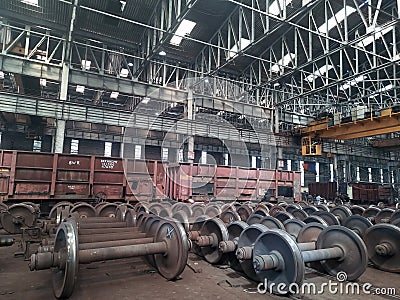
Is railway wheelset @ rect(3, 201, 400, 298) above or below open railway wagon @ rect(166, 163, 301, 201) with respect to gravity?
below

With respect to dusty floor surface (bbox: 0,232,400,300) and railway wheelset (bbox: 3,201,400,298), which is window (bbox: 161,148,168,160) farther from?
dusty floor surface (bbox: 0,232,400,300)

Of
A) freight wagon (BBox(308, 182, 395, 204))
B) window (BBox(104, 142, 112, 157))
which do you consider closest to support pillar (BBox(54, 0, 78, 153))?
window (BBox(104, 142, 112, 157))

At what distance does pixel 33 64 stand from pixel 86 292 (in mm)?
12325

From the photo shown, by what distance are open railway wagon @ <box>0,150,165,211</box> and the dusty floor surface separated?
175 inches

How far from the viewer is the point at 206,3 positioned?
11.8 m

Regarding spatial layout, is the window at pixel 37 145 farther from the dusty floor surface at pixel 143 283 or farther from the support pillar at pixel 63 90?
the dusty floor surface at pixel 143 283

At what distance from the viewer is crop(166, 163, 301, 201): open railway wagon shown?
9.41 meters

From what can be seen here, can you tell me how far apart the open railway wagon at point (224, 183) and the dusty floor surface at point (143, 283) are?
555cm

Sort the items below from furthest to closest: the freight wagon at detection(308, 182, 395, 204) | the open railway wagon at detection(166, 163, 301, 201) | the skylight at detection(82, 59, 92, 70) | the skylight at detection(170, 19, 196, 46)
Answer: the freight wagon at detection(308, 182, 395, 204) < the skylight at detection(82, 59, 92, 70) < the skylight at detection(170, 19, 196, 46) < the open railway wagon at detection(166, 163, 301, 201)

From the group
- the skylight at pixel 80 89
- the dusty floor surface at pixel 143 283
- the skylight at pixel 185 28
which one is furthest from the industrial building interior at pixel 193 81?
the dusty floor surface at pixel 143 283

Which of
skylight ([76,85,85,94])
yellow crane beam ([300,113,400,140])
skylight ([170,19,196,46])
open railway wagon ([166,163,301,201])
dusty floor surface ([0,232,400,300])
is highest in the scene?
skylight ([170,19,196,46])

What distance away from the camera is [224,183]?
10.1m

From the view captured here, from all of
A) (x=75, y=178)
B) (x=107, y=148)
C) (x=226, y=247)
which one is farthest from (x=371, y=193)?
(x=107, y=148)

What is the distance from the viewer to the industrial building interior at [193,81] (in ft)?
32.6
